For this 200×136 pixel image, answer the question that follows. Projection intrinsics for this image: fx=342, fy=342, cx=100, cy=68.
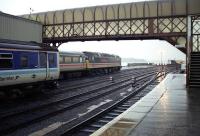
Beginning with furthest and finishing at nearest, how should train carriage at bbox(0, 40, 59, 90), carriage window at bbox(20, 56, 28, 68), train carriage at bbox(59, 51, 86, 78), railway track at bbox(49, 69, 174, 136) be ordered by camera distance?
train carriage at bbox(59, 51, 86, 78)
carriage window at bbox(20, 56, 28, 68)
train carriage at bbox(0, 40, 59, 90)
railway track at bbox(49, 69, 174, 136)

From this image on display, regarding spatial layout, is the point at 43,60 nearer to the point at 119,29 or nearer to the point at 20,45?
the point at 20,45

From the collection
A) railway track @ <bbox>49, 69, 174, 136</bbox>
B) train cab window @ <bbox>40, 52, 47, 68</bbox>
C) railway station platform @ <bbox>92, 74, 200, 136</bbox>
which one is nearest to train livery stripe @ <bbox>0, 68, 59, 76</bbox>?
train cab window @ <bbox>40, 52, 47, 68</bbox>

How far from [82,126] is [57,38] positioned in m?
32.1

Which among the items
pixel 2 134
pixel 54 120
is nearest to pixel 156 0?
pixel 54 120

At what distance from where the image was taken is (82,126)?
11820mm

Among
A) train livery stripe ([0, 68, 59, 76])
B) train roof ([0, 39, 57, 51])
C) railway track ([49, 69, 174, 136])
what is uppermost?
train roof ([0, 39, 57, 51])

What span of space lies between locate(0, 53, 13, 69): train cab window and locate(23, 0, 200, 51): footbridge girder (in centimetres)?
2268

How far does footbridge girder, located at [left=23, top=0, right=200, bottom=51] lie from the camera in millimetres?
37031

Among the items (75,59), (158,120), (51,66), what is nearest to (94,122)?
(158,120)

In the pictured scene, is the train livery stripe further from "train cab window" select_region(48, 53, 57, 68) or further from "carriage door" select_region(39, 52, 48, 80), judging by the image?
"train cab window" select_region(48, 53, 57, 68)

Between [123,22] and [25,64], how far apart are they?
22.3m

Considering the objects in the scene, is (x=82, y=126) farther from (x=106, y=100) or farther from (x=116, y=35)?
Result: (x=116, y=35)

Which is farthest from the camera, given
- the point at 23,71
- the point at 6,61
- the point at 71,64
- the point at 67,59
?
the point at 71,64

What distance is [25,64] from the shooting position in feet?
61.0
